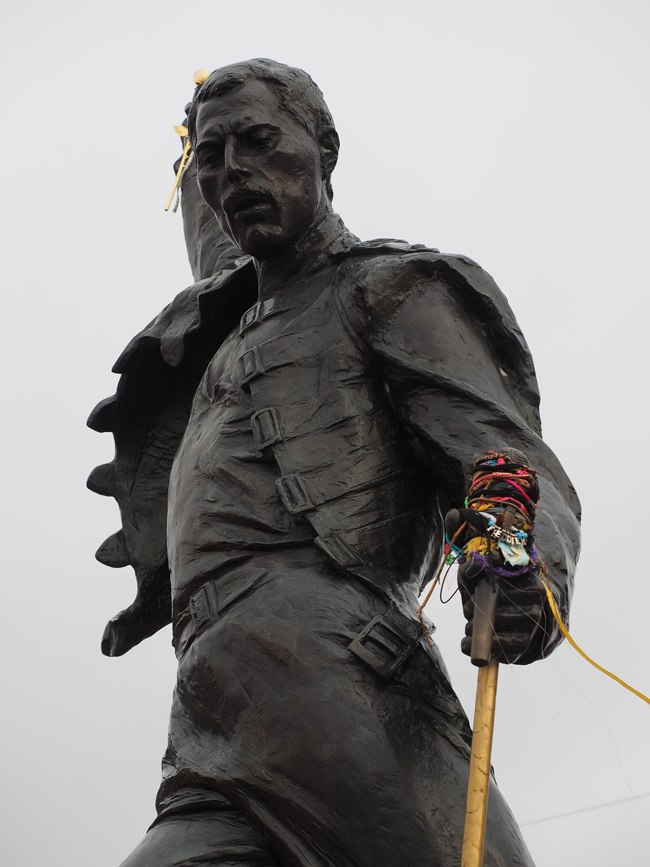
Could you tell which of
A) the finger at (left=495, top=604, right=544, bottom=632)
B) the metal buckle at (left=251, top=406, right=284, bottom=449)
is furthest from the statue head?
the finger at (left=495, top=604, right=544, bottom=632)

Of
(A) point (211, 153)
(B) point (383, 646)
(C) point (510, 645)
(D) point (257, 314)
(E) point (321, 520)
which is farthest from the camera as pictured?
(D) point (257, 314)

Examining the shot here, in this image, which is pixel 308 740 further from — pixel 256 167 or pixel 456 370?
pixel 256 167

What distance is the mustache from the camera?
482 cm

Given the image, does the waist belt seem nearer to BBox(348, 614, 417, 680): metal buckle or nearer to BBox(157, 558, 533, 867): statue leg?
BBox(157, 558, 533, 867): statue leg

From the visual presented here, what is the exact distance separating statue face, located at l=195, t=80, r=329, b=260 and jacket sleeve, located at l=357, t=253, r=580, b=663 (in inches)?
15.7

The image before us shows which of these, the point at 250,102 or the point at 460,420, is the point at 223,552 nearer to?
the point at 460,420

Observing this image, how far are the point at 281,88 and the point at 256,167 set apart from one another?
1.17 feet

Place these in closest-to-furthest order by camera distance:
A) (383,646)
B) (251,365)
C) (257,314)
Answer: (383,646) < (251,365) < (257,314)

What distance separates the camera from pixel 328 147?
5.15 meters

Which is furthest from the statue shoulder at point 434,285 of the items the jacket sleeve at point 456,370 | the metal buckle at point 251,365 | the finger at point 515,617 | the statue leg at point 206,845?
the statue leg at point 206,845

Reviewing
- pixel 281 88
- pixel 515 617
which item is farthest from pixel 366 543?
pixel 281 88

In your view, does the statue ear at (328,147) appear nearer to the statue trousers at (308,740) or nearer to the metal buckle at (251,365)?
the metal buckle at (251,365)

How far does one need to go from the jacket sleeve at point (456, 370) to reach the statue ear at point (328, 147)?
0.62m

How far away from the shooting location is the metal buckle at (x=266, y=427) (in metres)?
4.57
